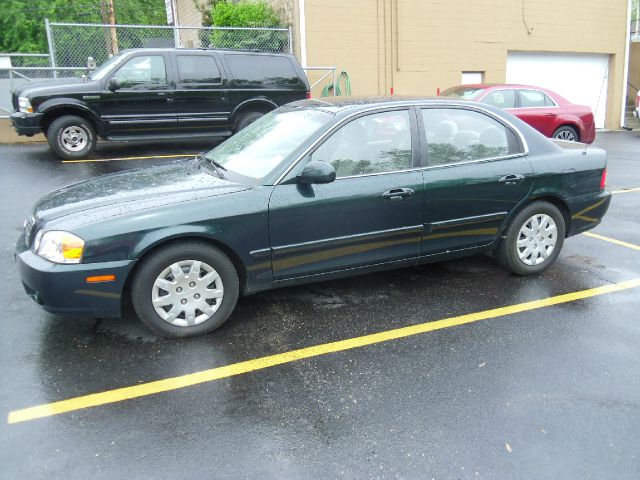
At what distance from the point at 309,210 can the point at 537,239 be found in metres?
2.28

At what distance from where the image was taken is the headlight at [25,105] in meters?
9.63

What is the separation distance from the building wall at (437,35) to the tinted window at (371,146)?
10474 millimetres

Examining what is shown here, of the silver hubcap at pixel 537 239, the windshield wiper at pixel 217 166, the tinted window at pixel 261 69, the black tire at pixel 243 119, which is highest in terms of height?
the tinted window at pixel 261 69

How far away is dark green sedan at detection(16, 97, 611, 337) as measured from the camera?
3.68 metres

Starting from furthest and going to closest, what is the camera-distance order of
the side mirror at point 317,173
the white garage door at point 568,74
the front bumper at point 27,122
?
the white garage door at point 568,74, the front bumper at point 27,122, the side mirror at point 317,173

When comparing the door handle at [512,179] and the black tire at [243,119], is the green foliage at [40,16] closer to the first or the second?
the black tire at [243,119]

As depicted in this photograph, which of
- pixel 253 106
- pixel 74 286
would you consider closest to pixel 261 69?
pixel 253 106

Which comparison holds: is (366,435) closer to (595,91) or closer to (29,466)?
(29,466)

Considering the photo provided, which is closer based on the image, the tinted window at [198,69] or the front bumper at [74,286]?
the front bumper at [74,286]

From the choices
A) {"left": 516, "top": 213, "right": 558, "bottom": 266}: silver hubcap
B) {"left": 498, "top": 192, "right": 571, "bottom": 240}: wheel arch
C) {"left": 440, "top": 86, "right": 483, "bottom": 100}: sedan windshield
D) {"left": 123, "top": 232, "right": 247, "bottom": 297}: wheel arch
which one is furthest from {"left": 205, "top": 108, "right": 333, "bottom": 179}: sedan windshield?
{"left": 440, "top": 86, "right": 483, "bottom": 100}: sedan windshield

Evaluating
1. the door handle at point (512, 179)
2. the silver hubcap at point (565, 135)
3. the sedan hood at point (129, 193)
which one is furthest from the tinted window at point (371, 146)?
the silver hubcap at point (565, 135)

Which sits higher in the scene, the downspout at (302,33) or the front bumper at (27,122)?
the downspout at (302,33)

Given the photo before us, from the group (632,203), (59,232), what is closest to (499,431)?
(59,232)

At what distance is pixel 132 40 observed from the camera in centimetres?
1414
